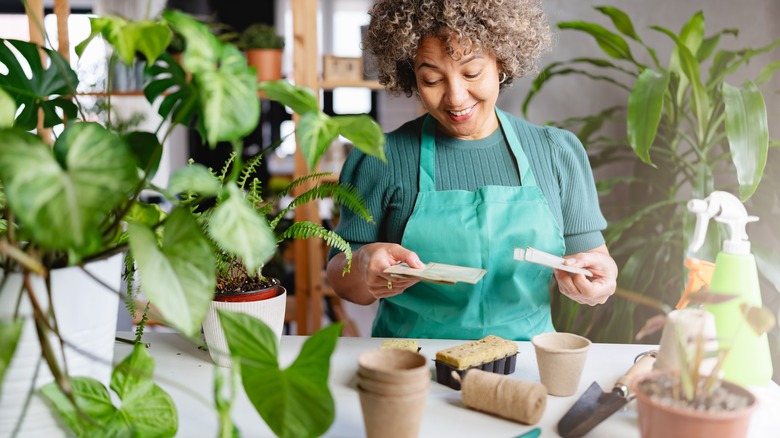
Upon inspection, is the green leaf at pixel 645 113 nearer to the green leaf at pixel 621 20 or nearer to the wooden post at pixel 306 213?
the green leaf at pixel 621 20

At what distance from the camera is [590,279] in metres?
1.42

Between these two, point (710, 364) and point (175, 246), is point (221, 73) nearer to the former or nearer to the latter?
point (175, 246)

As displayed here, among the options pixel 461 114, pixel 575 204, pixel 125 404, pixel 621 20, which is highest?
pixel 621 20

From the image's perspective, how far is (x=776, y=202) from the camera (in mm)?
2211

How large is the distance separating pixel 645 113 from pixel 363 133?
4.79 ft

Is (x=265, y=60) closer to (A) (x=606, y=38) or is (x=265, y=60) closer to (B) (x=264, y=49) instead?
(B) (x=264, y=49)

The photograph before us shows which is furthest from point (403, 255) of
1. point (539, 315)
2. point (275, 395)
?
point (275, 395)

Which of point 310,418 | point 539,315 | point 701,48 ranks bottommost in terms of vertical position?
point 539,315

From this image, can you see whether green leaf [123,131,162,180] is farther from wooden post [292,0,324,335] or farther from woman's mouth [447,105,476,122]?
wooden post [292,0,324,335]

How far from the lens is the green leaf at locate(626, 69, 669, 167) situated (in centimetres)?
192

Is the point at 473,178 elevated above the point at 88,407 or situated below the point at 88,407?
above

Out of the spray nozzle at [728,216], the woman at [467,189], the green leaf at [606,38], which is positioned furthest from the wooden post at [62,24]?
the spray nozzle at [728,216]

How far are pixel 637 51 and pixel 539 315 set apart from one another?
60.3 inches

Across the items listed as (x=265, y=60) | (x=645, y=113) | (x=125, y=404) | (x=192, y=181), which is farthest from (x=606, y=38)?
(x=125, y=404)
